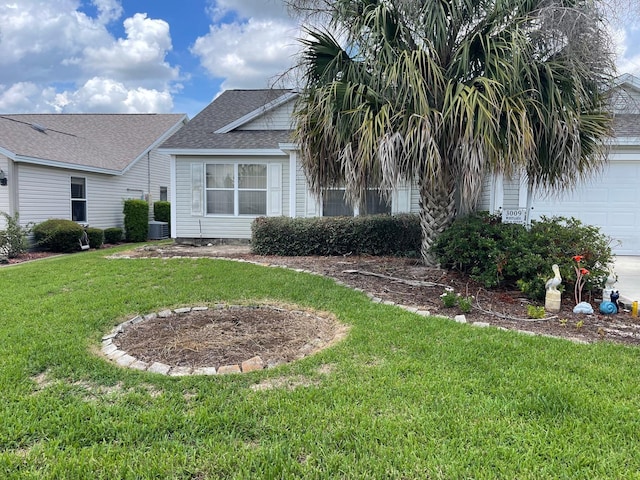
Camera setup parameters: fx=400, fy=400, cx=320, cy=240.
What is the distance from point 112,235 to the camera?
14492 millimetres

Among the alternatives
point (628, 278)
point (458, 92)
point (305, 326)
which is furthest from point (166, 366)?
point (628, 278)

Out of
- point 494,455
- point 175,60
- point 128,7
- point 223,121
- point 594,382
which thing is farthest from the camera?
point 175,60

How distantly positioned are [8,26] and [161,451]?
18388mm

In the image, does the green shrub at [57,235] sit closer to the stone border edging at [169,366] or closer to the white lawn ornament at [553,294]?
the stone border edging at [169,366]

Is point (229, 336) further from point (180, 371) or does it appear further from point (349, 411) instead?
point (349, 411)

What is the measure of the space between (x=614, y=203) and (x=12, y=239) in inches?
582

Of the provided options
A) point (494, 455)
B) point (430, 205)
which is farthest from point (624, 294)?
point (494, 455)

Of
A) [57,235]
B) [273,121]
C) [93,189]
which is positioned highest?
[273,121]

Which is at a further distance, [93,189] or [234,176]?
[93,189]

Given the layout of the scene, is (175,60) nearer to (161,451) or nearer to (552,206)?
(552,206)

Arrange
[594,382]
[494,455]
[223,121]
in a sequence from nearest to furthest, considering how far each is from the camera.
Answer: [494,455], [594,382], [223,121]

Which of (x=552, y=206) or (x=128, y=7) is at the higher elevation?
(x=128, y=7)

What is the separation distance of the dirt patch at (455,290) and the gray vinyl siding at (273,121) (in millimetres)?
5019

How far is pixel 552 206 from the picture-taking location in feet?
29.9
